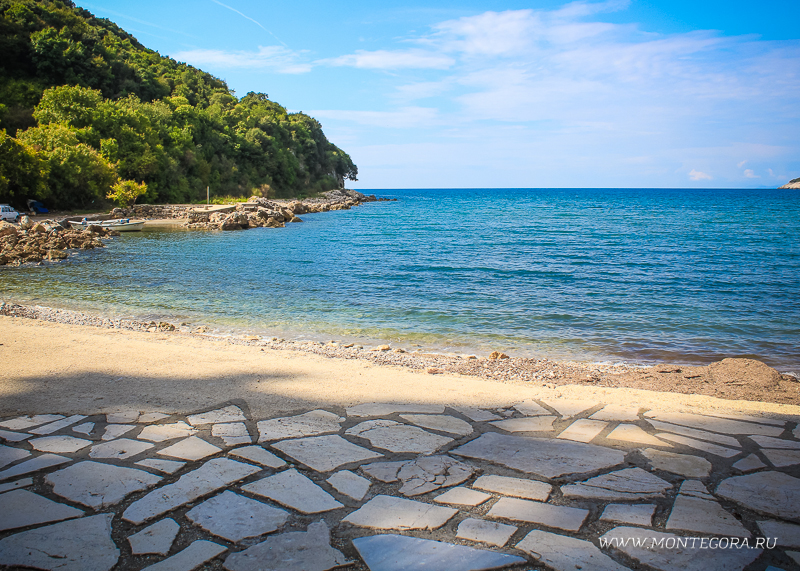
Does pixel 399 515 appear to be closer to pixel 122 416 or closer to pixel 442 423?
pixel 442 423

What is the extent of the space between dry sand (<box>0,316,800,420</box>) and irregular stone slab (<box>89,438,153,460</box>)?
2.41 ft

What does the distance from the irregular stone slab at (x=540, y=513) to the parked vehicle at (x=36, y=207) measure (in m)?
39.9

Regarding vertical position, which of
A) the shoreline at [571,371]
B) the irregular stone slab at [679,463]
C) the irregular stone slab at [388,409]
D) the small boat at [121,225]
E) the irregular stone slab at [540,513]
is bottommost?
the shoreline at [571,371]

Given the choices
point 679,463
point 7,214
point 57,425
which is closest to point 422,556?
point 679,463

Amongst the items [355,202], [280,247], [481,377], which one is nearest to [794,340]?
[481,377]

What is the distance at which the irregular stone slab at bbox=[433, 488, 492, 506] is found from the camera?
271cm

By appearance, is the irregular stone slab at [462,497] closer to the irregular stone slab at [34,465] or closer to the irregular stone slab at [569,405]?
the irregular stone slab at [569,405]

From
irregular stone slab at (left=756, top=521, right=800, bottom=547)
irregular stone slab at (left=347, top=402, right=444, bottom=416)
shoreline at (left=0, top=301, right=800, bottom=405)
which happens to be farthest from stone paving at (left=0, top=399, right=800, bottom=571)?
shoreline at (left=0, top=301, right=800, bottom=405)

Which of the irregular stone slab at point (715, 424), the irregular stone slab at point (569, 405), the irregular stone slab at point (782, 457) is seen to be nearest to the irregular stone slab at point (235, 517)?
the irregular stone slab at point (569, 405)

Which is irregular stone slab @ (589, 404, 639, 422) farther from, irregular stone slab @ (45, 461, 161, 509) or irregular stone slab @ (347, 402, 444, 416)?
irregular stone slab @ (45, 461, 161, 509)

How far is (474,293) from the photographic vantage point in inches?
547

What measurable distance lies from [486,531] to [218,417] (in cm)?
257

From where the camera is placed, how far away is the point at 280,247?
26.1 meters

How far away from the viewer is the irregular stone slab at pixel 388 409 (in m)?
4.25
